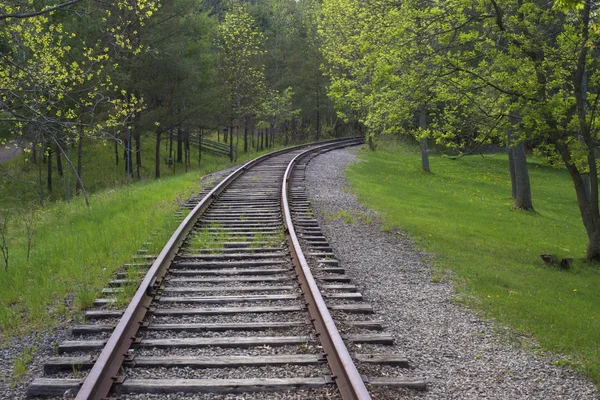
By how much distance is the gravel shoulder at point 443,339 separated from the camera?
4.42m

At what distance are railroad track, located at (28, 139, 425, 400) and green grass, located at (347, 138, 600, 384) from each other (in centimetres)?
191

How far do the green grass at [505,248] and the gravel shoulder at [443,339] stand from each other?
305 mm

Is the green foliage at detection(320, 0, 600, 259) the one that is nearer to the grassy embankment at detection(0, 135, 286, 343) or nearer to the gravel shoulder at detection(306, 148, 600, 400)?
the gravel shoulder at detection(306, 148, 600, 400)

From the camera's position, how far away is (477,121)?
11.7 m

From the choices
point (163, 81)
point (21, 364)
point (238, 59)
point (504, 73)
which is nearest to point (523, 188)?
point (504, 73)

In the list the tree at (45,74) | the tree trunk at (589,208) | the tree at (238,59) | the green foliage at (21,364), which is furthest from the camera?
the tree at (238,59)

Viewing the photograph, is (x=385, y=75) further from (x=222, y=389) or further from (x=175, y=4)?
(x=175, y=4)

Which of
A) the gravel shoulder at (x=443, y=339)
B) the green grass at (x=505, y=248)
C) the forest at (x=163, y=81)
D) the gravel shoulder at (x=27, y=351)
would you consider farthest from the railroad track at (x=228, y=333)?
the forest at (x=163, y=81)

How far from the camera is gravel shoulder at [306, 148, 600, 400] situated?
4.42 m

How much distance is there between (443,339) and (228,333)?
2.19m

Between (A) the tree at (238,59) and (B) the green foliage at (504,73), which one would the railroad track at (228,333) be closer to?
(B) the green foliage at (504,73)

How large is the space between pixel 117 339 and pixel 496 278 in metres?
5.95

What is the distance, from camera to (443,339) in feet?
17.8

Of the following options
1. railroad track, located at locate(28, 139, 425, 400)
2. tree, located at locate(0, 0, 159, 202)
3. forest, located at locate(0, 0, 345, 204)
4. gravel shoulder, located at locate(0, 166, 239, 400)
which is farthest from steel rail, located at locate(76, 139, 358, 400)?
forest, located at locate(0, 0, 345, 204)
